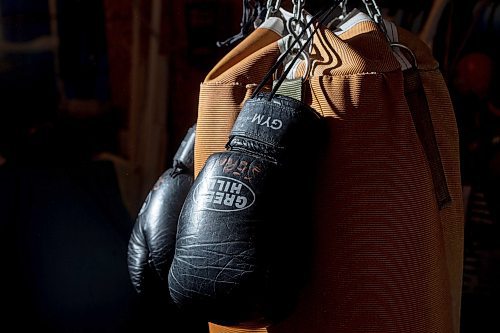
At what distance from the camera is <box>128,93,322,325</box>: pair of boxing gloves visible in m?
0.71

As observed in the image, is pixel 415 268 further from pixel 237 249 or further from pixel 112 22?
pixel 112 22

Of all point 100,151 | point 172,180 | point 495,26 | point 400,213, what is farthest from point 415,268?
point 100,151

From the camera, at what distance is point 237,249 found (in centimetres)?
71

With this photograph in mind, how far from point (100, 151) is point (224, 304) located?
1.41 metres

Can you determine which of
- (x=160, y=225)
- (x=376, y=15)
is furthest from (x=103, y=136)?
(x=376, y=15)

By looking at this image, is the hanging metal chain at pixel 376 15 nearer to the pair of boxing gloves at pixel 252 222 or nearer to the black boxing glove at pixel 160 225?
the pair of boxing gloves at pixel 252 222

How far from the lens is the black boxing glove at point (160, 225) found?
0.99 m

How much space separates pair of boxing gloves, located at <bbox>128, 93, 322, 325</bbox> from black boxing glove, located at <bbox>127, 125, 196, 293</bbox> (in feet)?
0.71

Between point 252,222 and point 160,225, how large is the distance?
0.33m

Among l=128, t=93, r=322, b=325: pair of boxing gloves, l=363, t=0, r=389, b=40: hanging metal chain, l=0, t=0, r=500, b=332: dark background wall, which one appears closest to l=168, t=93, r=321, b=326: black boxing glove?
l=128, t=93, r=322, b=325: pair of boxing gloves

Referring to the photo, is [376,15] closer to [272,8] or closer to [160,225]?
[272,8]

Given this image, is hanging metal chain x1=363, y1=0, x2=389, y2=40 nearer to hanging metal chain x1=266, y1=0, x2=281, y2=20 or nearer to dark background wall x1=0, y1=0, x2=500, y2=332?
hanging metal chain x1=266, y1=0, x2=281, y2=20

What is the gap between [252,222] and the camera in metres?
0.71

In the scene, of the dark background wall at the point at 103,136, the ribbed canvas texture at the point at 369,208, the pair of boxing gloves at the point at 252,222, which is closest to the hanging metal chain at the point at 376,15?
the ribbed canvas texture at the point at 369,208
